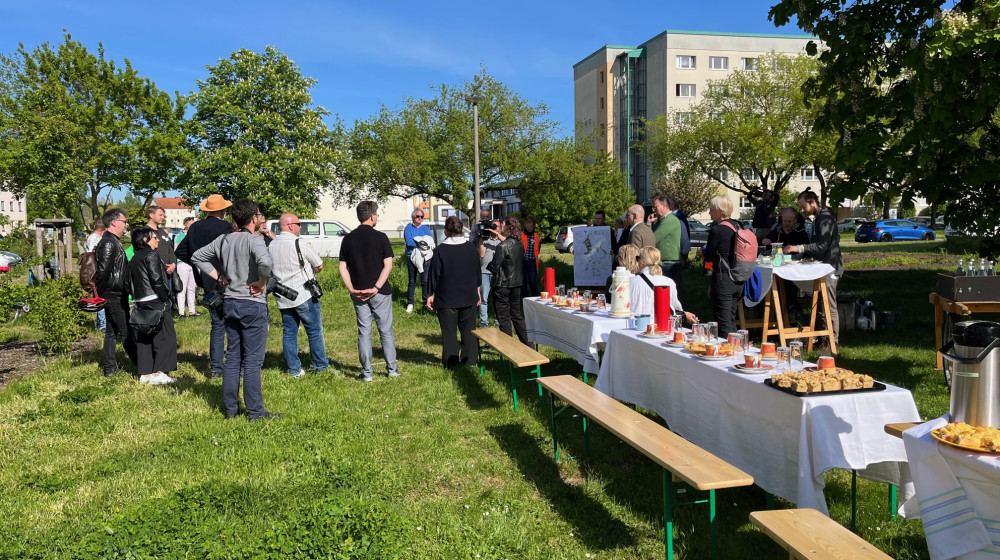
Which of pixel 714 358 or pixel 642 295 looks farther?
pixel 642 295

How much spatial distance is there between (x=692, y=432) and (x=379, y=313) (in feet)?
12.7

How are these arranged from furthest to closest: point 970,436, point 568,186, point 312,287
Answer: point 568,186
point 312,287
point 970,436

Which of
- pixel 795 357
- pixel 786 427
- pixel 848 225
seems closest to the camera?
pixel 786 427

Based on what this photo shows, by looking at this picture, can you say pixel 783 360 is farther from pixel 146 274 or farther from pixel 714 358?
pixel 146 274

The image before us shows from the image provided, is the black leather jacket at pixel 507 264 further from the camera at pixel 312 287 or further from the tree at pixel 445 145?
the tree at pixel 445 145

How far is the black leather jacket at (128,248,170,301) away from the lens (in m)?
7.17

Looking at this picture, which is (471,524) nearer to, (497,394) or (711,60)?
(497,394)

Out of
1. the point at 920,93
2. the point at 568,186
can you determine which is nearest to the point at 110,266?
the point at 920,93

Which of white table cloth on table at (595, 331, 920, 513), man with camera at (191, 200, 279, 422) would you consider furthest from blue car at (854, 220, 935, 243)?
man with camera at (191, 200, 279, 422)

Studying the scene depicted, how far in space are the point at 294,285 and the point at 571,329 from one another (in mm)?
3081

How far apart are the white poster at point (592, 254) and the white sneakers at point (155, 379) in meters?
6.63

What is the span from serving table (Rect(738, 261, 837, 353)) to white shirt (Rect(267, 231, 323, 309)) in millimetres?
5162

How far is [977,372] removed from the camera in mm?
2566

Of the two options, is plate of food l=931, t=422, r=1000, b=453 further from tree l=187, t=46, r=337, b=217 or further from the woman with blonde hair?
tree l=187, t=46, r=337, b=217
